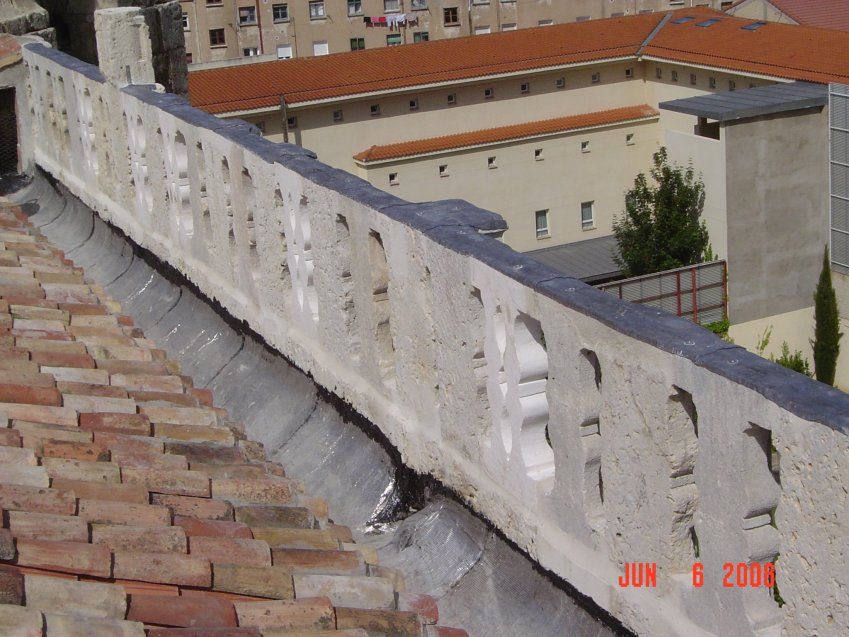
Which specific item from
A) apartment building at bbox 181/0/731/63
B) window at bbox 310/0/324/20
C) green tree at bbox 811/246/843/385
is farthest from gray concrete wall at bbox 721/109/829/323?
window at bbox 310/0/324/20

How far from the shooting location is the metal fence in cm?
3600

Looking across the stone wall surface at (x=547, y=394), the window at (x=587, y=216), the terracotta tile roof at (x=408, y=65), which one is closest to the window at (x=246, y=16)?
the terracotta tile roof at (x=408, y=65)

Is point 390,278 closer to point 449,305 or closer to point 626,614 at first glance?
point 449,305

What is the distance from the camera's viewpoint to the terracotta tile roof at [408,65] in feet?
137

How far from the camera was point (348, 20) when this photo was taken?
60438 millimetres

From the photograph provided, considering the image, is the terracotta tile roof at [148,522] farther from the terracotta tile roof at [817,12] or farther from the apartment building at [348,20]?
the apartment building at [348,20]

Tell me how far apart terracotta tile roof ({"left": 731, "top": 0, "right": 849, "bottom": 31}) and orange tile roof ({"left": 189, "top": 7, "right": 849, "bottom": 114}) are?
16.2 ft

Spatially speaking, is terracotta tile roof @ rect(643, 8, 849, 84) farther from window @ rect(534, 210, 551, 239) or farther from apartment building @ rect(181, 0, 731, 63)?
apartment building @ rect(181, 0, 731, 63)

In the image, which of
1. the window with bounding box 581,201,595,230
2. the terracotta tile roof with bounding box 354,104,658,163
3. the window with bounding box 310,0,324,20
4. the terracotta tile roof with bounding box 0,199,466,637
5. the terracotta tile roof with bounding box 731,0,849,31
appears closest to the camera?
the terracotta tile roof with bounding box 0,199,466,637

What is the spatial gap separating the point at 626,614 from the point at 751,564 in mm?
645

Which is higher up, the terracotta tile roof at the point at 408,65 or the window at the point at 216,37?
the window at the point at 216,37

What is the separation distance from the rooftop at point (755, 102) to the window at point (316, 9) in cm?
2422

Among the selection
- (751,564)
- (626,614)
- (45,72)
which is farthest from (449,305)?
(45,72)

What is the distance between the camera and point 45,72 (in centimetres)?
1087
